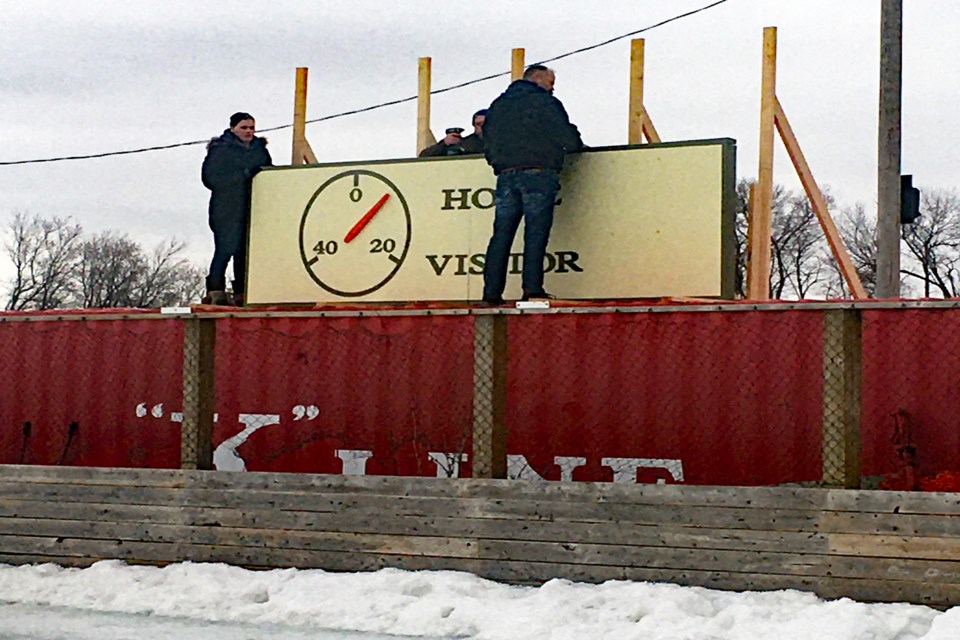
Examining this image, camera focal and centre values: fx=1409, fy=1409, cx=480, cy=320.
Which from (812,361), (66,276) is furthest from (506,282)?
(66,276)

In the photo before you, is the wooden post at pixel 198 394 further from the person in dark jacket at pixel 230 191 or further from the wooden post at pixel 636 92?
the wooden post at pixel 636 92

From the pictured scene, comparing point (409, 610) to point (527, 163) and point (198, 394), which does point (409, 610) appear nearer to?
point (198, 394)

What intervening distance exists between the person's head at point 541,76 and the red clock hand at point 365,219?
228 centimetres

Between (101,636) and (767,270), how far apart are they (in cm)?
684

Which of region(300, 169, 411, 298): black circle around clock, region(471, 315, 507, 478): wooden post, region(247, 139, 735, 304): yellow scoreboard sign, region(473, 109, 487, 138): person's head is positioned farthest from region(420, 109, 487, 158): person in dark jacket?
region(471, 315, 507, 478): wooden post

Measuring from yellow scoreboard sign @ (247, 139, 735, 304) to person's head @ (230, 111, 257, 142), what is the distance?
1.40 feet

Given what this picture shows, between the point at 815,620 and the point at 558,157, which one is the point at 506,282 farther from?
the point at 815,620

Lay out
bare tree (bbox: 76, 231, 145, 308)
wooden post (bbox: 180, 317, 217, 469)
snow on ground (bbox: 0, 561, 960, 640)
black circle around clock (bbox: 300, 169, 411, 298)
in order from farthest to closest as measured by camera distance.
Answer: bare tree (bbox: 76, 231, 145, 308) → black circle around clock (bbox: 300, 169, 411, 298) → wooden post (bbox: 180, 317, 217, 469) → snow on ground (bbox: 0, 561, 960, 640)

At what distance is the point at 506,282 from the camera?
39.6ft

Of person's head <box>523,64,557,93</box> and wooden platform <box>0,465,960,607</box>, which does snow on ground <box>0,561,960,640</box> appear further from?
person's head <box>523,64,557,93</box>

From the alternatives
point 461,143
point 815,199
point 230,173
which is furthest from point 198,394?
point 815,199

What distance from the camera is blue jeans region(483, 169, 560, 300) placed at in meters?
10.9

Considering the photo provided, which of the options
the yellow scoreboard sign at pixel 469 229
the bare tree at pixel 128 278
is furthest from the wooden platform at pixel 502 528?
the bare tree at pixel 128 278

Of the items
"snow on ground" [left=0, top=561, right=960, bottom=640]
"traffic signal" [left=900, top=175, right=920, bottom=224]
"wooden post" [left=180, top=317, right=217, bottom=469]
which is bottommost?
"snow on ground" [left=0, top=561, right=960, bottom=640]
